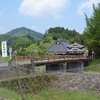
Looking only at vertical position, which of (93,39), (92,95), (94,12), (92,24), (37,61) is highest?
(94,12)

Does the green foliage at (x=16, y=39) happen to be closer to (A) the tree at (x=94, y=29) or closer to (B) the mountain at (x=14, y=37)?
(B) the mountain at (x=14, y=37)

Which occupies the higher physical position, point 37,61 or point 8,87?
point 37,61

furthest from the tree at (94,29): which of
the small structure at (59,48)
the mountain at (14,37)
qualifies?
the small structure at (59,48)

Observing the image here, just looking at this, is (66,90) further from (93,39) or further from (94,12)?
(94,12)

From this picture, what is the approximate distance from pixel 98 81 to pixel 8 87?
586 centimetres

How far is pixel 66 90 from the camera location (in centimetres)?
1159

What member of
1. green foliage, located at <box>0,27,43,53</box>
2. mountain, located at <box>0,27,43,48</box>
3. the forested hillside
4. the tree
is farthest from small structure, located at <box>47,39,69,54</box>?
the forested hillside

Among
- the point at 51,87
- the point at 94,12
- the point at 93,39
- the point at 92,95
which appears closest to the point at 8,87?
the point at 51,87

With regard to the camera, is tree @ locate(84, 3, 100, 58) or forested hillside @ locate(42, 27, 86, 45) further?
forested hillside @ locate(42, 27, 86, 45)

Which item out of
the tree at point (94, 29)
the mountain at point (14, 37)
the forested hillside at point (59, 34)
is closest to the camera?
the mountain at point (14, 37)

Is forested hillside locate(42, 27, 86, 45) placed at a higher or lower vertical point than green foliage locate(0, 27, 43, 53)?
higher

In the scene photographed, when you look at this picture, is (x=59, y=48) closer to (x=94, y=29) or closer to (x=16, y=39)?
(x=94, y=29)

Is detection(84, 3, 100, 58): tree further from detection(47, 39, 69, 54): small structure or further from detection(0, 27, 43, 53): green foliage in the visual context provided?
detection(47, 39, 69, 54): small structure

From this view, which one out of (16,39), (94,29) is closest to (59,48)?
(94,29)
